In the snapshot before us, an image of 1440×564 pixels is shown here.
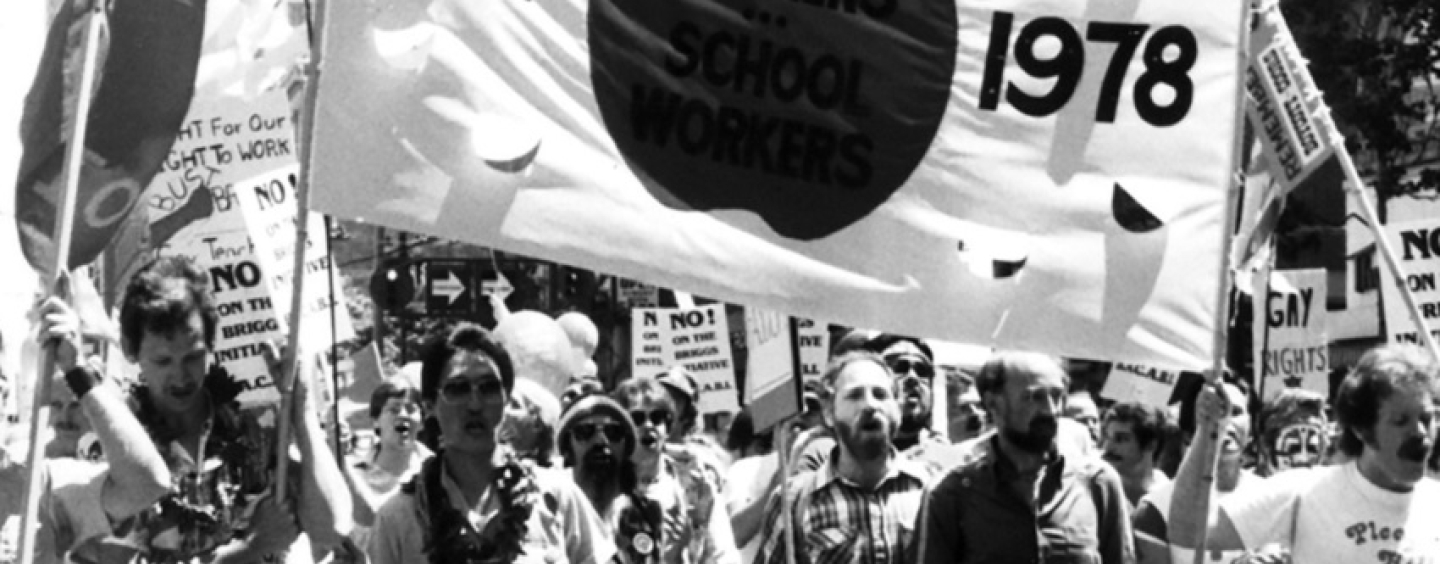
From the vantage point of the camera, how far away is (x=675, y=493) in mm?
10953


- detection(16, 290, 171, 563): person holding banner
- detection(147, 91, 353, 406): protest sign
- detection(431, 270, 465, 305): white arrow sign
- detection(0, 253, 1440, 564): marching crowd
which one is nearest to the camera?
detection(16, 290, 171, 563): person holding banner

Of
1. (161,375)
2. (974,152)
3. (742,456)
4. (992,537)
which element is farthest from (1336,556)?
(742,456)

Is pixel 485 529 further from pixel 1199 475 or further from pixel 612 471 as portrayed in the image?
pixel 612 471

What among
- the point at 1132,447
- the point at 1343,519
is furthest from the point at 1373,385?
the point at 1132,447

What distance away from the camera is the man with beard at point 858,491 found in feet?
32.7

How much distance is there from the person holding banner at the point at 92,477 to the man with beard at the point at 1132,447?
179 inches

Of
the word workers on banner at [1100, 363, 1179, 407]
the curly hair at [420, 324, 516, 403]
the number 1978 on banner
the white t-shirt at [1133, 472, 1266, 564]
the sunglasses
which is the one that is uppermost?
the number 1978 on banner

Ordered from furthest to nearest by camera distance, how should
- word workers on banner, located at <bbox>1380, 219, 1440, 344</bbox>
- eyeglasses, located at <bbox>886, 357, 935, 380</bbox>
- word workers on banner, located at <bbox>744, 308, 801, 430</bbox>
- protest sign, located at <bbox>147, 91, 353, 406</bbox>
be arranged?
1. protest sign, located at <bbox>147, 91, 353, 406</bbox>
2. word workers on banner, located at <bbox>1380, 219, 1440, 344</bbox>
3. eyeglasses, located at <bbox>886, 357, 935, 380</bbox>
4. word workers on banner, located at <bbox>744, 308, 801, 430</bbox>

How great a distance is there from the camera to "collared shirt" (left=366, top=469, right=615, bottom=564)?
7.84m

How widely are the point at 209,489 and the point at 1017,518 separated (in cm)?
214

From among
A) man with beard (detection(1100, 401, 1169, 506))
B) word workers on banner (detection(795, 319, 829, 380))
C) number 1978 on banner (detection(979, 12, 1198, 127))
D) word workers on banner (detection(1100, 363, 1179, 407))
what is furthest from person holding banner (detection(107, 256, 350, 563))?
word workers on banner (detection(1100, 363, 1179, 407))

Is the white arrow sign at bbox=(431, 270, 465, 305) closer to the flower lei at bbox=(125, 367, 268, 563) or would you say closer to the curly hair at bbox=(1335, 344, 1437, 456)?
the curly hair at bbox=(1335, 344, 1437, 456)

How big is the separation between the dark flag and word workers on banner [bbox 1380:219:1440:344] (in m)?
5.83

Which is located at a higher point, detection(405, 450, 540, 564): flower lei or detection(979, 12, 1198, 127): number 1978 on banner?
detection(979, 12, 1198, 127): number 1978 on banner
